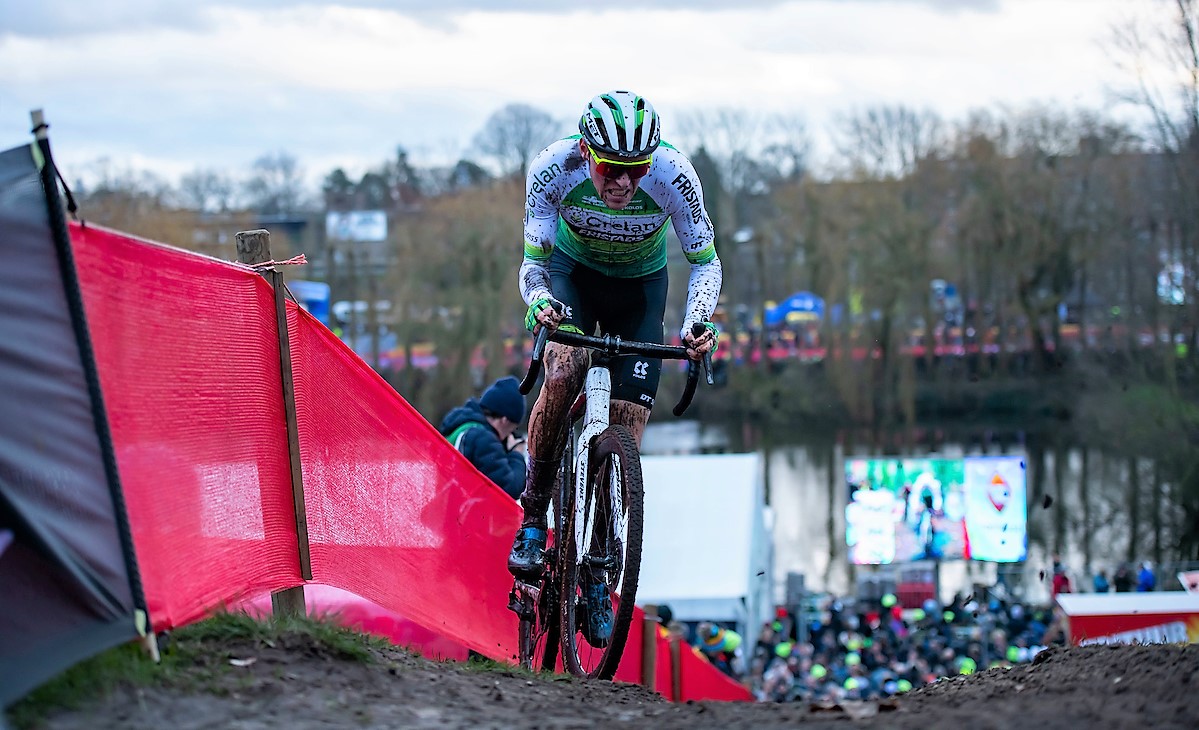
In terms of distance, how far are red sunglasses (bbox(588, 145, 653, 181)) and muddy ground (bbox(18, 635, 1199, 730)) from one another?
91.8 inches

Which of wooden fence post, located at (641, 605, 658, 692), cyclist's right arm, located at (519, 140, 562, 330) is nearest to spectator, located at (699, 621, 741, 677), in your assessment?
wooden fence post, located at (641, 605, 658, 692)

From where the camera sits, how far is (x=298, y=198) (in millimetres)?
95688

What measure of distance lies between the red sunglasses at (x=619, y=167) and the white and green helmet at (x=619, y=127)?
0.04 metres

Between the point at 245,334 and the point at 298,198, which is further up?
the point at 298,198

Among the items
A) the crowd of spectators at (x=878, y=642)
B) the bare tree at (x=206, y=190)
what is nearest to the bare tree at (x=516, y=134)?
the bare tree at (x=206, y=190)

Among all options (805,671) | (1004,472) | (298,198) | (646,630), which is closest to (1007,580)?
(1004,472)

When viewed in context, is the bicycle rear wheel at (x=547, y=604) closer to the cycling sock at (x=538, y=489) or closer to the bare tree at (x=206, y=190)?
the cycling sock at (x=538, y=489)

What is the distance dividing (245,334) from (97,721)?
210cm

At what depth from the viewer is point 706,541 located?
68.4 ft

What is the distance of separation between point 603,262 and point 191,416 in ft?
8.17

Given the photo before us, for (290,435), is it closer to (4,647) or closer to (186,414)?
(186,414)

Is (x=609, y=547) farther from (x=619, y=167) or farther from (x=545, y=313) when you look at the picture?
(x=619, y=167)

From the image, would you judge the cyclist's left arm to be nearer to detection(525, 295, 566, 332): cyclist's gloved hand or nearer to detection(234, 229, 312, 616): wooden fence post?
detection(525, 295, 566, 332): cyclist's gloved hand

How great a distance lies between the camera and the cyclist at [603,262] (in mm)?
5648
